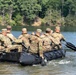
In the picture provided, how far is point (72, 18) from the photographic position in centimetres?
10431

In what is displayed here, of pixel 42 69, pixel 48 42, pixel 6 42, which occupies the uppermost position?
pixel 6 42

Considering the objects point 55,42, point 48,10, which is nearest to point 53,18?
point 48,10

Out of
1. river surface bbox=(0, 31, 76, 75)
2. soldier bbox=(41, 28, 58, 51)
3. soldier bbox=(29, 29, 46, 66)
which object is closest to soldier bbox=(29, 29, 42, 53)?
soldier bbox=(29, 29, 46, 66)

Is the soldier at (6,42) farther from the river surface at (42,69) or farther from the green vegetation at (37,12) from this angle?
the green vegetation at (37,12)

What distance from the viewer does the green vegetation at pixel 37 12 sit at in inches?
3878

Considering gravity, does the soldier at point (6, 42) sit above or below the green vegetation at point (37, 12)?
above

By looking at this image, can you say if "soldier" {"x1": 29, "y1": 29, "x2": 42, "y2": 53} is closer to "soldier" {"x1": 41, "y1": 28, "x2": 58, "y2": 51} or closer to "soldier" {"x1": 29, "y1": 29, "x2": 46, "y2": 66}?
"soldier" {"x1": 29, "y1": 29, "x2": 46, "y2": 66}

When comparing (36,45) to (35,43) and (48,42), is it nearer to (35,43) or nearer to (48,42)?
(35,43)

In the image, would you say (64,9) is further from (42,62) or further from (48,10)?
(42,62)

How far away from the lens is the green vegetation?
9850cm

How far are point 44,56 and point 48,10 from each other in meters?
86.1

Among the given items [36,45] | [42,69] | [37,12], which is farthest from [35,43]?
[37,12]

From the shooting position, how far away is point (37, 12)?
4144 inches

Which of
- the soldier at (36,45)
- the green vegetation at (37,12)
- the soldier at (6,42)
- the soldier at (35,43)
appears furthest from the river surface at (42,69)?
the green vegetation at (37,12)
